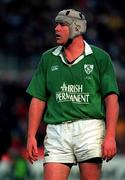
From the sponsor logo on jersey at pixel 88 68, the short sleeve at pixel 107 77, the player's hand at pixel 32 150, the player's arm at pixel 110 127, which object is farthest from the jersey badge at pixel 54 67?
the player's hand at pixel 32 150

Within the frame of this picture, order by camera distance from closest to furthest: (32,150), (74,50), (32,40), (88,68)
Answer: (32,150)
(88,68)
(74,50)
(32,40)

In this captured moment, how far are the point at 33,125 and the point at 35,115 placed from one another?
10 cm

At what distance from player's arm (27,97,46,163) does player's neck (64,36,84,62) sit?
461 millimetres

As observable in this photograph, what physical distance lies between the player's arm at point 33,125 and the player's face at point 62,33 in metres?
0.55

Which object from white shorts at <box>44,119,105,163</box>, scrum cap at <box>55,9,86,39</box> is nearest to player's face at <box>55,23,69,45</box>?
scrum cap at <box>55,9,86,39</box>

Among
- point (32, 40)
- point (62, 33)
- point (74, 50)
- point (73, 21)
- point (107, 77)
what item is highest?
point (32, 40)

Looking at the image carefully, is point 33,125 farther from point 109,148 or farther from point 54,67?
point 109,148

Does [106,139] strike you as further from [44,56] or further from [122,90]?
[122,90]

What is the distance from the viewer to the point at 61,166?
6.77m

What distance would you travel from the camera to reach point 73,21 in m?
6.96

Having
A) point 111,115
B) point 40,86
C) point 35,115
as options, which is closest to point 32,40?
point 40,86

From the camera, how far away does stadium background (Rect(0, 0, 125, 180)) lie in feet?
54.3

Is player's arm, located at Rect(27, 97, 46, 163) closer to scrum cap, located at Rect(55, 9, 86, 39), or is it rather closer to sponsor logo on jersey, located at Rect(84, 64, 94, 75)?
sponsor logo on jersey, located at Rect(84, 64, 94, 75)

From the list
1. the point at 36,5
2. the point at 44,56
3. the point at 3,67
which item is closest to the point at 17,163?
the point at 3,67
